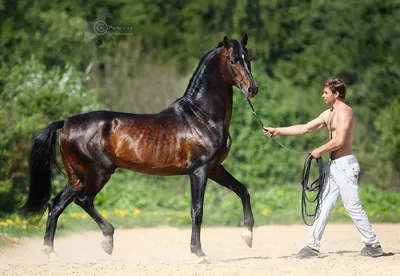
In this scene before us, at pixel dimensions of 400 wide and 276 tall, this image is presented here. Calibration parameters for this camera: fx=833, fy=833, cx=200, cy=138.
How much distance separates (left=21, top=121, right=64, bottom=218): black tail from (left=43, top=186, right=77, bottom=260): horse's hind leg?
30 cm

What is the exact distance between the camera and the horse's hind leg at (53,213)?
8.58 metres

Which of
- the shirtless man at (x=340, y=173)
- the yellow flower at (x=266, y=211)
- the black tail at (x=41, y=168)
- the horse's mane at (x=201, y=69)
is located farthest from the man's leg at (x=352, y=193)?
the yellow flower at (x=266, y=211)

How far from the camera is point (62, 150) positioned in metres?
8.70

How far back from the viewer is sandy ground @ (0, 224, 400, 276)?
7.50m

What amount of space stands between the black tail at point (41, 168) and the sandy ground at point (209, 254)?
1.99 ft

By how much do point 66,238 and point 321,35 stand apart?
12.5m

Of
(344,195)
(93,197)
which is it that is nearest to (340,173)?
(344,195)

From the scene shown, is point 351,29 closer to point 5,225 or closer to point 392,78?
point 392,78

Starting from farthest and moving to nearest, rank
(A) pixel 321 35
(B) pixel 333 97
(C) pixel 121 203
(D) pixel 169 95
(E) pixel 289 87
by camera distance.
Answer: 1. (A) pixel 321 35
2. (E) pixel 289 87
3. (D) pixel 169 95
4. (C) pixel 121 203
5. (B) pixel 333 97

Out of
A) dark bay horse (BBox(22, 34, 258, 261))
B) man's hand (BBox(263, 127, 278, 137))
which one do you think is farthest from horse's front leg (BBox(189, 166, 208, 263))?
man's hand (BBox(263, 127, 278, 137))

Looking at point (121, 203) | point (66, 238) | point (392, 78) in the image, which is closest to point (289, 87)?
point (392, 78)

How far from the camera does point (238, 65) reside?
27.2ft

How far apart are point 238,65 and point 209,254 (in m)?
2.41

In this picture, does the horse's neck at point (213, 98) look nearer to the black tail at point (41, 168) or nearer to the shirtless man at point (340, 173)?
the shirtless man at point (340, 173)
